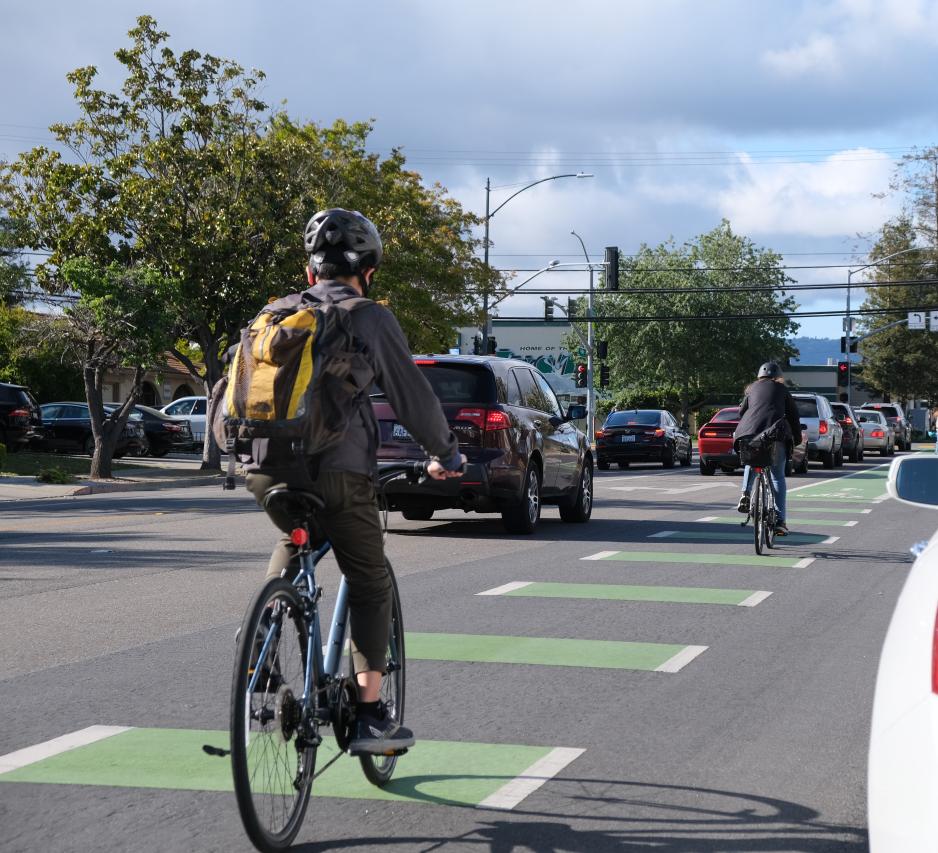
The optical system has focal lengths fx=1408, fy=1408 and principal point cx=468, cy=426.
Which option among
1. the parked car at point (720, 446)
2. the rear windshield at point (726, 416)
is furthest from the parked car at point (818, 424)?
the rear windshield at point (726, 416)

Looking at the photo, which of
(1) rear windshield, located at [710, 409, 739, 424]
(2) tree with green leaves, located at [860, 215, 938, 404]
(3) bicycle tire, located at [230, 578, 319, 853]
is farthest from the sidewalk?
(2) tree with green leaves, located at [860, 215, 938, 404]

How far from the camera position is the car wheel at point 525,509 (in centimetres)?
1452

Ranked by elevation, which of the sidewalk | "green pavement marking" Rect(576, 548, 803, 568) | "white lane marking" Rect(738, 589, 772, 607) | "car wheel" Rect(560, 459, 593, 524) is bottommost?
the sidewalk

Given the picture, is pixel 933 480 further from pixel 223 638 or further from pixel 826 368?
pixel 826 368

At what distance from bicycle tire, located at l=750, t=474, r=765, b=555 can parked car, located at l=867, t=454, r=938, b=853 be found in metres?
9.83

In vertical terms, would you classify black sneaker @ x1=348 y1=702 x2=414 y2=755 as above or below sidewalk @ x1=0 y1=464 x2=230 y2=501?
above

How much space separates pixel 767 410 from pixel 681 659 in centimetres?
647

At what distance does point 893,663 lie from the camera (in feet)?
10.1

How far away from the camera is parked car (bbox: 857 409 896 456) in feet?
149

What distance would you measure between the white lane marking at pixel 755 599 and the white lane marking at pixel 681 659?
188 cm

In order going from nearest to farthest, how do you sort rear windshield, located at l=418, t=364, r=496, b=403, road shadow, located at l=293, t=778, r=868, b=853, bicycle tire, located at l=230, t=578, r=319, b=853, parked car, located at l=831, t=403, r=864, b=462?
bicycle tire, located at l=230, t=578, r=319, b=853, road shadow, located at l=293, t=778, r=868, b=853, rear windshield, located at l=418, t=364, r=496, b=403, parked car, located at l=831, t=403, r=864, b=462

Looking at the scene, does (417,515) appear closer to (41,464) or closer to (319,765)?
(319,765)

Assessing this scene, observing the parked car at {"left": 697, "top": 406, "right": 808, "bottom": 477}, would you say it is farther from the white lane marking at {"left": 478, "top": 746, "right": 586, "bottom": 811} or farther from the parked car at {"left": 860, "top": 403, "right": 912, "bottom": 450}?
the white lane marking at {"left": 478, "top": 746, "right": 586, "bottom": 811}

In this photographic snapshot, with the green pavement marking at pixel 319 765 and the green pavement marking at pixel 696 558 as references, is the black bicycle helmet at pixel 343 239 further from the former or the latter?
the green pavement marking at pixel 696 558
